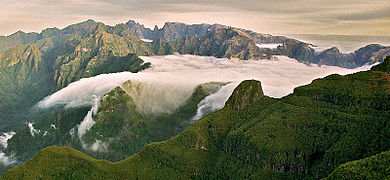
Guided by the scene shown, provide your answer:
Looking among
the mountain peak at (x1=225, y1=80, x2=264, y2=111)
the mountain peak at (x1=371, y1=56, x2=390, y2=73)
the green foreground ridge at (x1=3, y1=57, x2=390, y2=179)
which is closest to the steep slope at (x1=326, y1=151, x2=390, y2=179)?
the green foreground ridge at (x1=3, y1=57, x2=390, y2=179)

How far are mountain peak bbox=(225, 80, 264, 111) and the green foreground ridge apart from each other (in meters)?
4.07

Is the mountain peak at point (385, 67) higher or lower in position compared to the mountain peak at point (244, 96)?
higher

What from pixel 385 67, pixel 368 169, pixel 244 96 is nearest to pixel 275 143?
pixel 368 169

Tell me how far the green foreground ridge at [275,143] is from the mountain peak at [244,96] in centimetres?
407

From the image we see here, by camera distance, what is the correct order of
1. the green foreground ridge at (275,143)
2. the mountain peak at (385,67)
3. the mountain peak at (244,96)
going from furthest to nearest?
the mountain peak at (244,96)
the mountain peak at (385,67)
the green foreground ridge at (275,143)

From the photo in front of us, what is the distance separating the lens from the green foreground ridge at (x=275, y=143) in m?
79.2

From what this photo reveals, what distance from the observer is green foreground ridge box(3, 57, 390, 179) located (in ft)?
260

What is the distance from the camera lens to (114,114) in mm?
198000

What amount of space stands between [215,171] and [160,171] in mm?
18272

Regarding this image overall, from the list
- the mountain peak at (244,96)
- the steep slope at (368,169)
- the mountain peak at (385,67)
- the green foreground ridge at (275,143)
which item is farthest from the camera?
the mountain peak at (244,96)

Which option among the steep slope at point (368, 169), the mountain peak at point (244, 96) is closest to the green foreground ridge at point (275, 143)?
the mountain peak at point (244, 96)

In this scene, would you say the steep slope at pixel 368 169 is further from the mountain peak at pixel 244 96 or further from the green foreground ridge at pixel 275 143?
the mountain peak at pixel 244 96

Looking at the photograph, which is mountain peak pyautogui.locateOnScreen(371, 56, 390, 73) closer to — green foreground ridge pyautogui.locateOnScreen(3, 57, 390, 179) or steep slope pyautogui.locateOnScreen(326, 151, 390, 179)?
green foreground ridge pyautogui.locateOnScreen(3, 57, 390, 179)

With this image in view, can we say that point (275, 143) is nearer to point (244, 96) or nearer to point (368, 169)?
point (368, 169)
